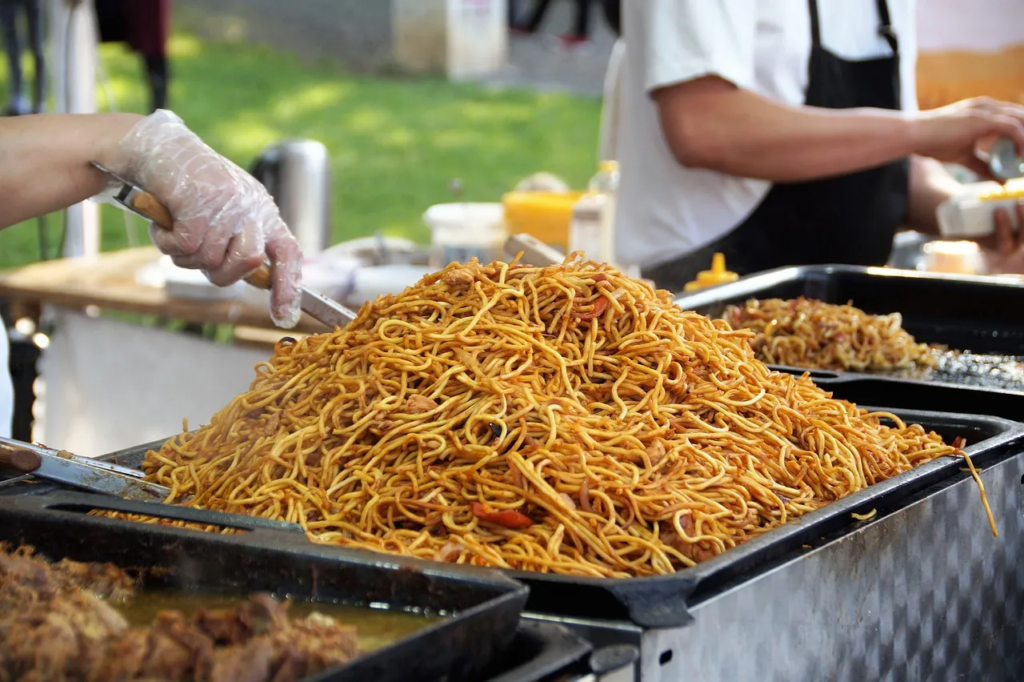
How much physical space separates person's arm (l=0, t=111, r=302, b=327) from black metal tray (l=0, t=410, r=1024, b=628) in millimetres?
735

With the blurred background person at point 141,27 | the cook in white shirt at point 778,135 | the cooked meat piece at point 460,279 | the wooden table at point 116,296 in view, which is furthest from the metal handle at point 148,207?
the blurred background person at point 141,27

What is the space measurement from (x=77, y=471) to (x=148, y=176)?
0.77 meters

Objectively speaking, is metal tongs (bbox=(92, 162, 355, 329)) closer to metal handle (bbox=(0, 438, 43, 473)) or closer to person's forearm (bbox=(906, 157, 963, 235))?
metal handle (bbox=(0, 438, 43, 473))

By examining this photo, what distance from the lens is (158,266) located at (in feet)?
14.9

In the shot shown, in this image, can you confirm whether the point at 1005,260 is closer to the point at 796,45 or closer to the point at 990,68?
the point at 796,45

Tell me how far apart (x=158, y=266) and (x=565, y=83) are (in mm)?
10469

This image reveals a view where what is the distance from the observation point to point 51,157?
2139 millimetres

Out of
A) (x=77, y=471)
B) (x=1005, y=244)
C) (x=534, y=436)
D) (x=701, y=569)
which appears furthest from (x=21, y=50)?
(x=701, y=569)

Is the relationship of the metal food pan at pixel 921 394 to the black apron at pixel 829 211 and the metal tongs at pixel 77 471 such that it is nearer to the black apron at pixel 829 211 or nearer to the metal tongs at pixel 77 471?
the metal tongs at pixel 77 471

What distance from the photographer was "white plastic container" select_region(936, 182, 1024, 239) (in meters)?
3.69

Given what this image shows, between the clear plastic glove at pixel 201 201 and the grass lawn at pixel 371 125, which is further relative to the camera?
the grass lawn at pixel 371 125

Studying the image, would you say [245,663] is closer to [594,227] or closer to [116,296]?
[594,227]

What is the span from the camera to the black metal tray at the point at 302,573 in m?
1.01

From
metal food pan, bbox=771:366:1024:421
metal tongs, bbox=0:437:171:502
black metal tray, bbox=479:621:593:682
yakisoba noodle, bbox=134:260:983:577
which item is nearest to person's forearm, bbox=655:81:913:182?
metal food pan, bbox=771:366:1024:421
